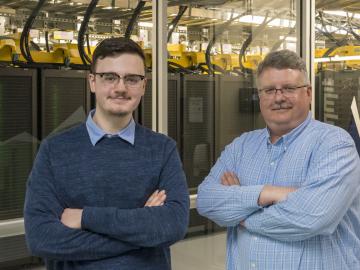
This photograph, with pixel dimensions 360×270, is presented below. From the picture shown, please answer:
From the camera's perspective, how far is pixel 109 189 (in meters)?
1.46

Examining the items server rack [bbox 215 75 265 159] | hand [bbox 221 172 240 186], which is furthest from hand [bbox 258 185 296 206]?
server rack [bbox 215 75 265 159]

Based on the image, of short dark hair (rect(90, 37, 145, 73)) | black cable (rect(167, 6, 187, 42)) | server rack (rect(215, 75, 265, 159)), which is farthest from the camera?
server rack (rect(215, 75, 265, 159))

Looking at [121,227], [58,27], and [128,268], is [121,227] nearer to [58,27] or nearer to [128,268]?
[128,268]

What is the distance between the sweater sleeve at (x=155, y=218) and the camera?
4.57 feet

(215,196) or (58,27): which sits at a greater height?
(58,27)

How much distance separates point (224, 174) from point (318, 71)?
9.29 ft

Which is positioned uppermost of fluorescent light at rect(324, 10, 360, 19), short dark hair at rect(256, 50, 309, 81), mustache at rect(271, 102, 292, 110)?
fluorescent light at rect(324, 10, 360, 19)

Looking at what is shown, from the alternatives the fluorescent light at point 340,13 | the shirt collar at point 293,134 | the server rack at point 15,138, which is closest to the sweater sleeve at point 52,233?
the shirt collar at point 293,134

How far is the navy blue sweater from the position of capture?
139 cm

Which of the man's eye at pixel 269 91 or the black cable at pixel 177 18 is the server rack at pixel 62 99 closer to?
the black cable at pixel 177 18

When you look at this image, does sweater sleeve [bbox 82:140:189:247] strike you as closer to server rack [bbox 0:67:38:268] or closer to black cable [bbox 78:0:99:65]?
server rack [bbox 0:67:38:268]

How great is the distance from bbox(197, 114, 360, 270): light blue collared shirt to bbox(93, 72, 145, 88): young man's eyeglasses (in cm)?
50

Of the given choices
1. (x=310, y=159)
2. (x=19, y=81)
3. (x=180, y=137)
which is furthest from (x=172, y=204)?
(x=180, y=137)

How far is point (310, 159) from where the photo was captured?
165 centimetres
